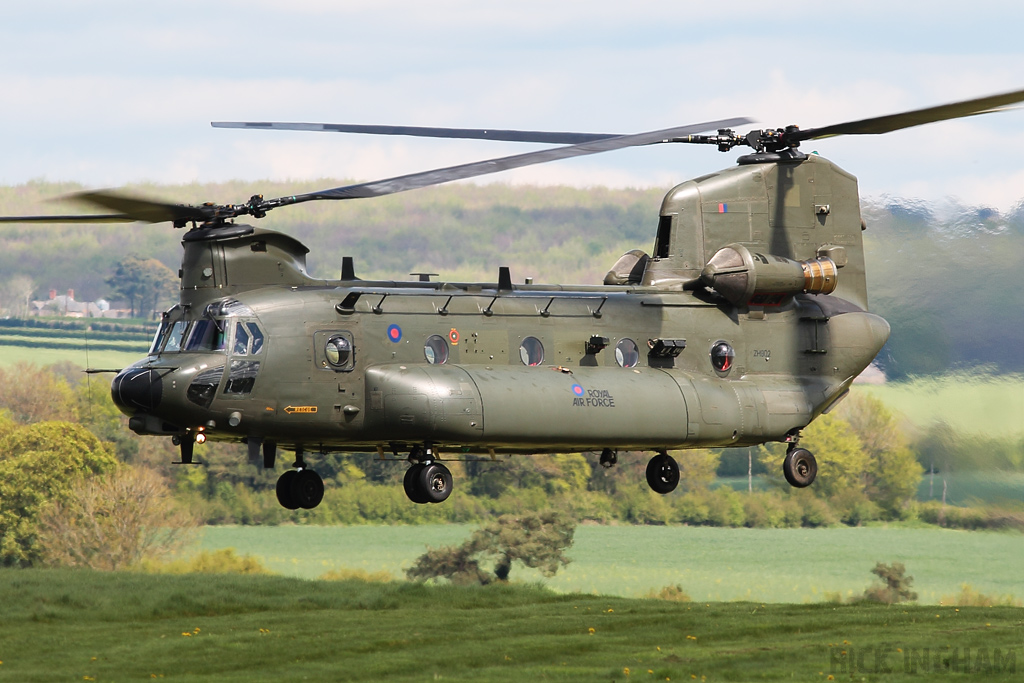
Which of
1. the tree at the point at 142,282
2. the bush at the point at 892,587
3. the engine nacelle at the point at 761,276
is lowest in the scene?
the bush at the point at 892,587

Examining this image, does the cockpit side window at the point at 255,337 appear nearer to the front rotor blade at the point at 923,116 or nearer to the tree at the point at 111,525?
the front rotor blade at the point at 923,116

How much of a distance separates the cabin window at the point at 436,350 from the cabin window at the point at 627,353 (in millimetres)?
3052

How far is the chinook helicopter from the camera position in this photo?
1916 cm

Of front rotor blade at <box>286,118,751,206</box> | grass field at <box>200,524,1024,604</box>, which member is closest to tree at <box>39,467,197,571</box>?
grass field at <box>200,524,1024,604</box>

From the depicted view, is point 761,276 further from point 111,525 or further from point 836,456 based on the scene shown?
point 111,525

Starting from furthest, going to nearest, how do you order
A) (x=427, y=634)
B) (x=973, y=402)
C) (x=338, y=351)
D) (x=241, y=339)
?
1. (x=973, y=402)
2. (x=427, y=634)
3. (x=338, y=351)
4. (x=241, y=339)

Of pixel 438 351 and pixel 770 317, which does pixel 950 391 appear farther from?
pixel 438 351

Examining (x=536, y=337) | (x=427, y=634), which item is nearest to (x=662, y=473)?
(x=536, y=337)

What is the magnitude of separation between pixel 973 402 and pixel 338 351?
23125 mm

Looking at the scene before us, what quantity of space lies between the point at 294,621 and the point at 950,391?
→ 63.4 feet

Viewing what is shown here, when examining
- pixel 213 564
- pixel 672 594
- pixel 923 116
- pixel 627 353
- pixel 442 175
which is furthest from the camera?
pixel 213 564

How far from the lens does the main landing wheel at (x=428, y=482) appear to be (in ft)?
64.5

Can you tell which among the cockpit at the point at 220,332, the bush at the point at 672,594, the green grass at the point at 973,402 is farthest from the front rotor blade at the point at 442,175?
the bush at the point at 672,594

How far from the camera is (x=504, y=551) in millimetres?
54562
